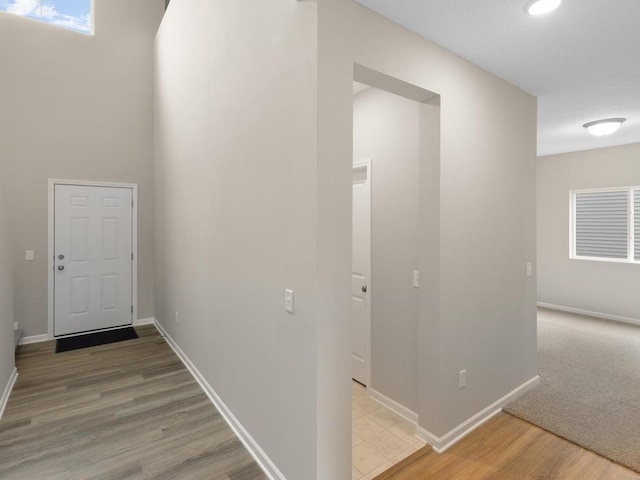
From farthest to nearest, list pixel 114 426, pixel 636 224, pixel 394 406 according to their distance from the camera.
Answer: pixel 636 224
pixel 394 406
pixel 114 426

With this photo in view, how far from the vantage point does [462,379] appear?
7.96 feet

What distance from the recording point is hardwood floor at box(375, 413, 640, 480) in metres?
2.06

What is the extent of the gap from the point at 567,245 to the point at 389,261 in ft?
15.0

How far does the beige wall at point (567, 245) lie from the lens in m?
5.05

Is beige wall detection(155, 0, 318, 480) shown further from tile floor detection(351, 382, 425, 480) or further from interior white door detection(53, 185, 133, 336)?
interior white door detection(53, 185, 133, 336)

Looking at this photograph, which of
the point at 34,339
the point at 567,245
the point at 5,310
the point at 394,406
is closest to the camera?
the point at 394,406

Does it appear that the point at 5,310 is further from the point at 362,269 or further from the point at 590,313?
the point at 590,313

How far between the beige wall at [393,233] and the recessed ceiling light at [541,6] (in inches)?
33.4

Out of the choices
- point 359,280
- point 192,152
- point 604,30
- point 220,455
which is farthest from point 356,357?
point 604,30

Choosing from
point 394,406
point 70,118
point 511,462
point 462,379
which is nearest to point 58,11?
point 70,118

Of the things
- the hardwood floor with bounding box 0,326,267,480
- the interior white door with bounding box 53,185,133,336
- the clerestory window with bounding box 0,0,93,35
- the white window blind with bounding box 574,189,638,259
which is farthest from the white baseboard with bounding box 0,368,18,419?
the white window blind with bounding box 574,189,638,259

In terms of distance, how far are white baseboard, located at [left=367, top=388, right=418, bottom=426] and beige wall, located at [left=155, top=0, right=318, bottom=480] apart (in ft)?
3.79

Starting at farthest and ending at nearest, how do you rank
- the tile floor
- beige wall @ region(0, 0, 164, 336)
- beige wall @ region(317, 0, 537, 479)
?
beige wall @ region(0, 0, 164, 336)
the tile floor
beige wall @ region(317, 0, 537, 479)

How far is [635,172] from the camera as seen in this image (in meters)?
4.94
